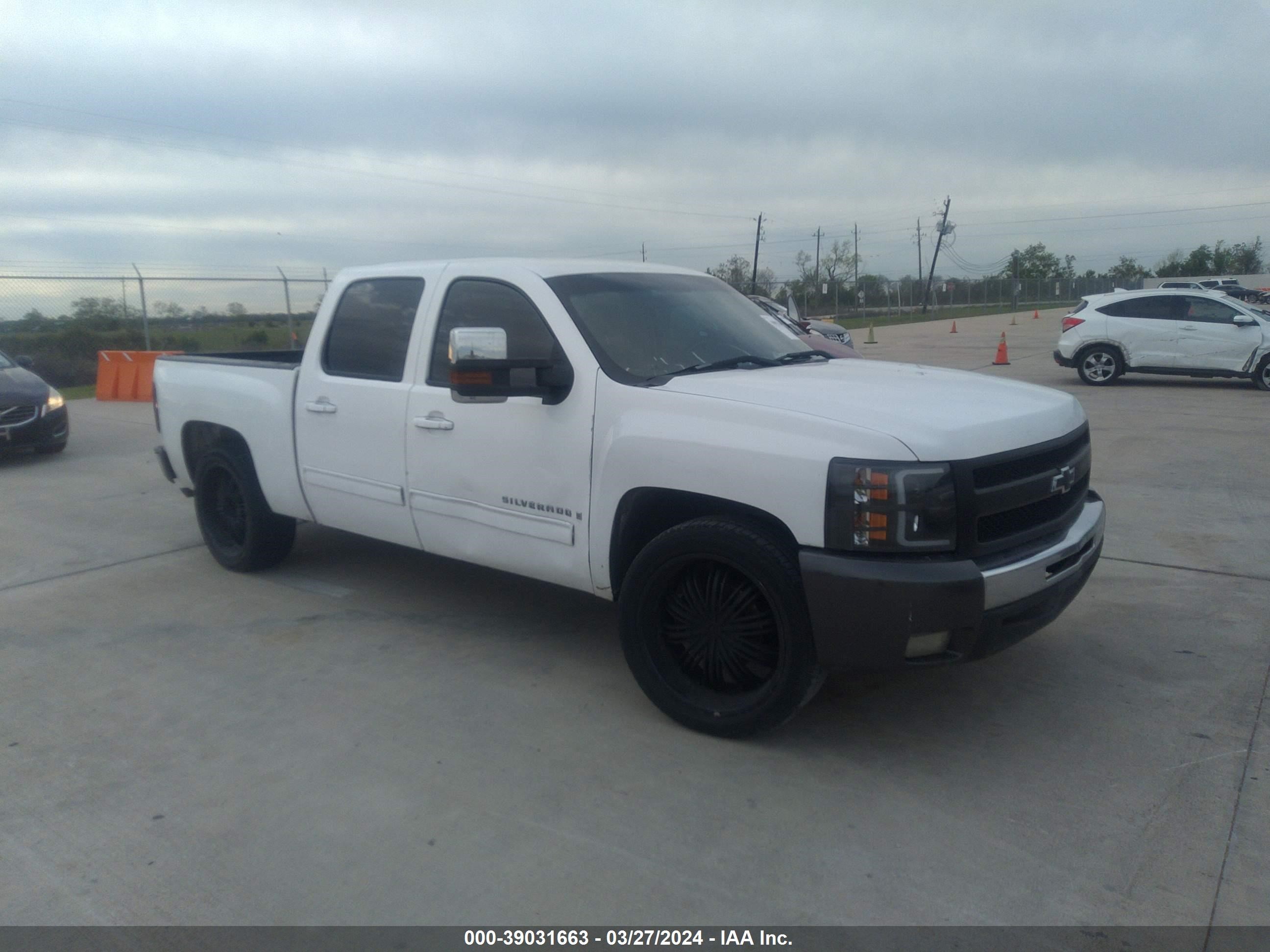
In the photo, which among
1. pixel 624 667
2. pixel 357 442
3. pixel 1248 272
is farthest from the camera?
pixel 1248 272

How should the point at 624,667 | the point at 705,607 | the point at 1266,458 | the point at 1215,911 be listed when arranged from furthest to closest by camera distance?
1. the point at 1266,458
2. the point at 624,667
3. the point at 705,607
4. the point at 1215,911

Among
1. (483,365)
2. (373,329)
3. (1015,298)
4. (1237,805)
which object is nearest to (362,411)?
(373,329)

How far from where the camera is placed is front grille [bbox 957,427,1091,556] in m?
3.54

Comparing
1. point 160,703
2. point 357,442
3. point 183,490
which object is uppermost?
point 357,442

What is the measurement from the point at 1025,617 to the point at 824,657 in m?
0.78

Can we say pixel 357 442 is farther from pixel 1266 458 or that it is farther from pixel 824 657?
pixel 1266 458

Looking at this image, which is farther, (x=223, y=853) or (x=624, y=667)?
(x=624, y=667)

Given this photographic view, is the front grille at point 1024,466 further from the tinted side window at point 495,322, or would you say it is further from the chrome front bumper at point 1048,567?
the tinted side window at point 495,322

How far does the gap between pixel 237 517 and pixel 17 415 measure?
5.77m

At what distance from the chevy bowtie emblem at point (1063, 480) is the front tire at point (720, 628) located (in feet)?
3.79

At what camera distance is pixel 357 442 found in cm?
525

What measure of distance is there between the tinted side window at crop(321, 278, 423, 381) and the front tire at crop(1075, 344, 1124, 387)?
14194 millimetres

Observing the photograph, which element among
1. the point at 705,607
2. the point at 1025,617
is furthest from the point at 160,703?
the point at 1025,617

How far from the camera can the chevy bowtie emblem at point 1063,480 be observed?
3922 millimetres
